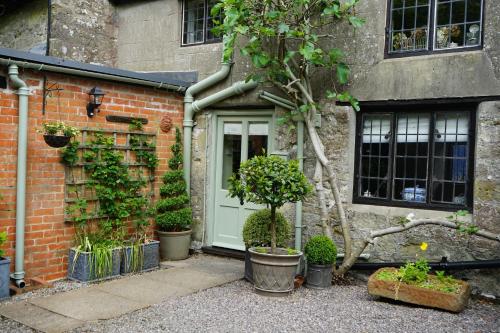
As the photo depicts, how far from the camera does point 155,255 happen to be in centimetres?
686

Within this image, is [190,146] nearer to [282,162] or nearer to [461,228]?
[282,162]

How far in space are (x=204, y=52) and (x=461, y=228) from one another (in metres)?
4.81

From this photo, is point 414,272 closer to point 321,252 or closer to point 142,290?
point 321,252

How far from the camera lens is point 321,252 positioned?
586cm

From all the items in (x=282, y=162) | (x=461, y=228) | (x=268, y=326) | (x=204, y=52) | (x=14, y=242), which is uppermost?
(x=204, y=52)

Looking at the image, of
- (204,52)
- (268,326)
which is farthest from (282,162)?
(204,52)

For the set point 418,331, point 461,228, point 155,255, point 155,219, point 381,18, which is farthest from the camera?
point 155,219

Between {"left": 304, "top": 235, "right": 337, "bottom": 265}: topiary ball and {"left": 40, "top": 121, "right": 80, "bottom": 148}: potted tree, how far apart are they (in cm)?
329

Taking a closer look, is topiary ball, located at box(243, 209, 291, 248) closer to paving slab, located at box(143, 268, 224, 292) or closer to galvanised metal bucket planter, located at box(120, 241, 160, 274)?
paving slab, located at box(143, 268, 224, 292)

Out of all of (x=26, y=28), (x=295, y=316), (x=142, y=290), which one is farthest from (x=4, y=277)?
(x=26, y=28)

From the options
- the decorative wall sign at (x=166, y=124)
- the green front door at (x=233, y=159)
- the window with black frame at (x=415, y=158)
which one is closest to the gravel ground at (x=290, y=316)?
the window with black frame at (x=415, y=158)

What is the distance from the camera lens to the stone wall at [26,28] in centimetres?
884

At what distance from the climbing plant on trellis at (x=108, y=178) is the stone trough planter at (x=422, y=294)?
350 cm

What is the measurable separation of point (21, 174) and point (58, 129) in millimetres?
682
